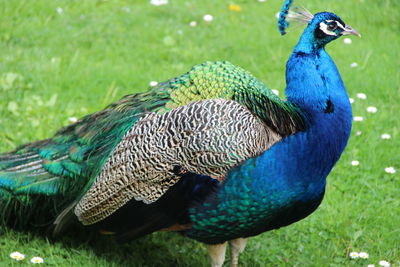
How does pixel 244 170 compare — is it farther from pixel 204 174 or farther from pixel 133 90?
pixel 133 90

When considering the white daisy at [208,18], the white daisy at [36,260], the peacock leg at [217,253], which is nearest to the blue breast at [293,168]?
the peacock leg at [217,253]

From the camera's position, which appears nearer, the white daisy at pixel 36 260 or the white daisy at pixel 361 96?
the white daisy at pixel 36 260

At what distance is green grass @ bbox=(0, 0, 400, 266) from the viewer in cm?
348

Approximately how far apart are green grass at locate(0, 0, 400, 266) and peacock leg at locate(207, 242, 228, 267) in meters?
0.27

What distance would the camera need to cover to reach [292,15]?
3.04m

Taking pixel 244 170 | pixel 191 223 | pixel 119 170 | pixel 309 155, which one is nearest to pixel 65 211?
pixel 119 170

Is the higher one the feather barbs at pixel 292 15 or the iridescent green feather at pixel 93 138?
the feather barbs at pixel 292 15

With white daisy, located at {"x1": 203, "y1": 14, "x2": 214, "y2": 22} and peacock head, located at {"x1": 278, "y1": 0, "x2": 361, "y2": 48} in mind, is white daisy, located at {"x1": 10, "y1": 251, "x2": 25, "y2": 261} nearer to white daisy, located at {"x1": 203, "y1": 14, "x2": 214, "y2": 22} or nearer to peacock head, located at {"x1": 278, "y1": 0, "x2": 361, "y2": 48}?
peacock head, located at {"x1": 278, "y1": 0, "x2": 361, "y2": 48}

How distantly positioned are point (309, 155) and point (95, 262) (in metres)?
1.15

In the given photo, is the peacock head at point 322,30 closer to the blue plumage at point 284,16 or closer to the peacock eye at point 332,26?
the peacock eye at point 332,26

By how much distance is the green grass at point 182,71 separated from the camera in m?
3.48

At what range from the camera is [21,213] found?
10.6 feet

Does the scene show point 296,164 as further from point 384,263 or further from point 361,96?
point 361,96

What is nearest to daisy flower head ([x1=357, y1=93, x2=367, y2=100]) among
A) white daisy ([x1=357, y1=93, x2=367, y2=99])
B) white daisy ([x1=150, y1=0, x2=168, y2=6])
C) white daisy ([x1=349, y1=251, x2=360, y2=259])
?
white daisy ([x1=357, y1=93, x2=367, y2=99])
